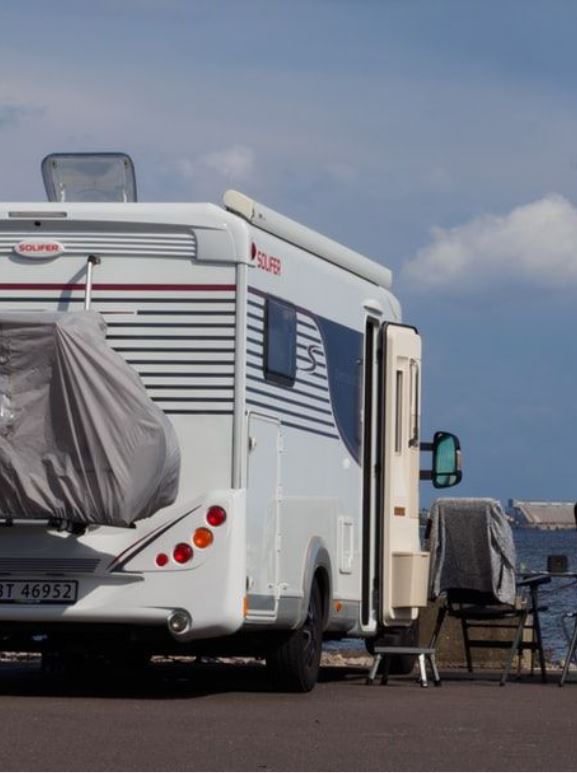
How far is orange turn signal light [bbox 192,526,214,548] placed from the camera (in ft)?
42.8

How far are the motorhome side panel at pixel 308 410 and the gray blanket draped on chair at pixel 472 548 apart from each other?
127cm

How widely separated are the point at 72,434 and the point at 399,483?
4800 millimetres

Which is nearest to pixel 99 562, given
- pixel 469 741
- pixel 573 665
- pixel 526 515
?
pixel 469 741

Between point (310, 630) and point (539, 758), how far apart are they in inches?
178

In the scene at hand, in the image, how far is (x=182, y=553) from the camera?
13.1 metres

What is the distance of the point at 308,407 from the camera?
1478 cm

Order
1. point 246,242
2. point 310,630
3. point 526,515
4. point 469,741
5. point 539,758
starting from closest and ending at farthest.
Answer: point 539,758 → point 469,741 → point 246,242 → point 310,630 → point 526,515

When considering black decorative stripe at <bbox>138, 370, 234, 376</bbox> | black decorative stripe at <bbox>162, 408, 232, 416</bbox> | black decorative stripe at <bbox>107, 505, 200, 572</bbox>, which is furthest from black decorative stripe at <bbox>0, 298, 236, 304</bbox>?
black decorative stripe at <bbox>107, 505, 200, 572</bbox>

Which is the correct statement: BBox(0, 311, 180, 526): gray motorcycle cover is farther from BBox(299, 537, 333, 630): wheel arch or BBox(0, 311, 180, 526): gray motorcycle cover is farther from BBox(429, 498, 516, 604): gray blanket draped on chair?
BBox(429, 498, 516, 604): gray blanket draped on chair

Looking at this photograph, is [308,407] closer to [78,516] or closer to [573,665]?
[78,516]

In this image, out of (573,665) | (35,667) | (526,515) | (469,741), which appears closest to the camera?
(469,741)

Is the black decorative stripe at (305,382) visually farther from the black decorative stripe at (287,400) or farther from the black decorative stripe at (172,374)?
the black decorative stripe at (172,374)

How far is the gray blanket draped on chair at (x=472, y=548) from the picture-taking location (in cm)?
1741

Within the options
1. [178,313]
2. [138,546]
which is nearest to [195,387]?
[178,313]
